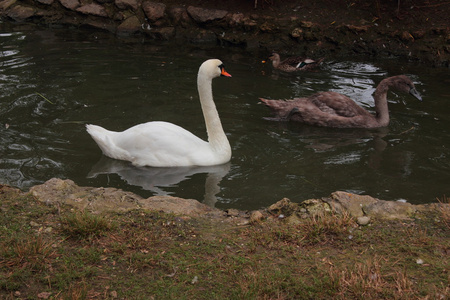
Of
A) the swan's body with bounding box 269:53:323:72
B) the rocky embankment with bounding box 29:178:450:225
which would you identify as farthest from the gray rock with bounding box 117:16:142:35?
the rocky embankment with bounding box 29:178:450:225

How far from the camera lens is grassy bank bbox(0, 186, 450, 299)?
11.2 ft

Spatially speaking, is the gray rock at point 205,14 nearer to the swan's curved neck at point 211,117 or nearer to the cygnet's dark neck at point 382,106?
the cygnet's dark neck at point 382,106

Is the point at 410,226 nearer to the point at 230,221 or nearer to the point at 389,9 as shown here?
the point at 230,221

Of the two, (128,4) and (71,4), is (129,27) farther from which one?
(71,4)

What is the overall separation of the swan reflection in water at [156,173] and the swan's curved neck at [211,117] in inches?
11.0

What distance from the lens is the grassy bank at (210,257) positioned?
134 inches

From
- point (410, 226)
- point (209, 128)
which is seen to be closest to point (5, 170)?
point (209, 128)

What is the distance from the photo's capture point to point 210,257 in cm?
386

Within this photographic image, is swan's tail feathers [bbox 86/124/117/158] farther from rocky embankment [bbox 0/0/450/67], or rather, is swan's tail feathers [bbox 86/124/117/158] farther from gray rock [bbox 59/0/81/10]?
gray rock [bbox 59/0/81/10]

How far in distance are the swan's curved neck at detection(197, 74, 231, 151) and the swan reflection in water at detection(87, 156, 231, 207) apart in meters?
0.28

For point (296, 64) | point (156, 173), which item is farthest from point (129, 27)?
point (156, 173)

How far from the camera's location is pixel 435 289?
3453 mm

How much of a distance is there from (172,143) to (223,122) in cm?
188

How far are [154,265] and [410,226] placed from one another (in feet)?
6.95
